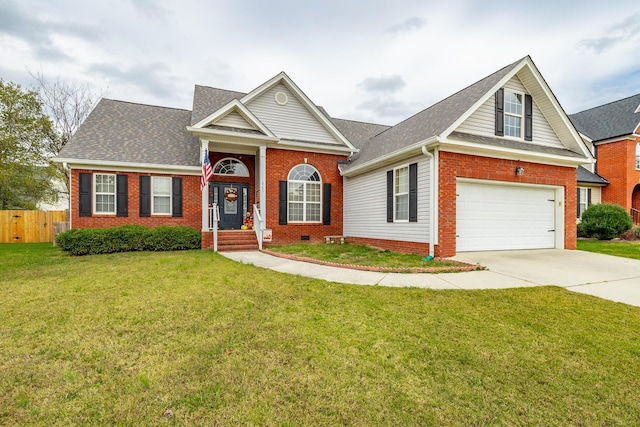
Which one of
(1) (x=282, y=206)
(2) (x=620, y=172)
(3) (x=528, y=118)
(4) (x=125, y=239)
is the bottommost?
(4) (x=125, y=239)

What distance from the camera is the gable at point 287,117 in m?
12.4

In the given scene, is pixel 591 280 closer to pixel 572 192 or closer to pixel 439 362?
Answer: pixel 439 362

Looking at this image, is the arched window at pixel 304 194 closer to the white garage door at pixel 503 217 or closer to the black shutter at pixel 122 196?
the white garage door at pixel 503 217

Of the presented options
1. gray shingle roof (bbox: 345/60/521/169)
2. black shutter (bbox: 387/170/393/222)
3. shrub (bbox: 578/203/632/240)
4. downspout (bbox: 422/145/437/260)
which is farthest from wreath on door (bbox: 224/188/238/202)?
shrub (bbox: 578/203/632/240)

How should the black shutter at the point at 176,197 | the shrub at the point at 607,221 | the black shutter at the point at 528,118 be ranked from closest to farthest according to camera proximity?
the black shutter at the point at 528,118 → the black shutter at the point at 176,197 → the shrub at the point at 607,221

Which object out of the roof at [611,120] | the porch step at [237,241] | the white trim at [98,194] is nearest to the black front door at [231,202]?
the porch step at [237,241]

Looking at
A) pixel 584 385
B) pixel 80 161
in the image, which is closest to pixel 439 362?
pixel 584 385

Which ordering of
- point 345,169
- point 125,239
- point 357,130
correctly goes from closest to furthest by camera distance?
point 125,239
point 345,169
point 357,130

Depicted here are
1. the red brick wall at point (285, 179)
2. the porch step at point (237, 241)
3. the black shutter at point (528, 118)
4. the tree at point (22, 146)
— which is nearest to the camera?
the black shutter at point (528, 118)

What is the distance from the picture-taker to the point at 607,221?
13.4 m

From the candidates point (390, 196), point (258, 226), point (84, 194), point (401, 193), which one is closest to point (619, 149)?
point (401, 193)

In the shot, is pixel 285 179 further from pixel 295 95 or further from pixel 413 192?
pixel 413 192

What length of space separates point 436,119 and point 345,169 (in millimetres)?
4295

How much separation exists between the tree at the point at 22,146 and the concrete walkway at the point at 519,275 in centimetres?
2108
